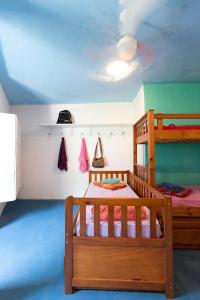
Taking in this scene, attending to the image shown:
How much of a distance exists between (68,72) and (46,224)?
2.44 m

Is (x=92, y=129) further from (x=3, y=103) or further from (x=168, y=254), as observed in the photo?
(x=168, y=254)

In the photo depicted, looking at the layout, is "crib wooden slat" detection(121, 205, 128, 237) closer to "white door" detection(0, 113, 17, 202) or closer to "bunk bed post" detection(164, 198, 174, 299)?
"bunk bed post" detection(164, 198, 174, 299)

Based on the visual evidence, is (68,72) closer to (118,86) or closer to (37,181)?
(118,86)

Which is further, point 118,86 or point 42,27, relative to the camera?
point 118,86

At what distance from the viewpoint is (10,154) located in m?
2.69

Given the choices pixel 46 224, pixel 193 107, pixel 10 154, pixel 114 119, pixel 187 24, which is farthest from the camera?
pixel 114 119

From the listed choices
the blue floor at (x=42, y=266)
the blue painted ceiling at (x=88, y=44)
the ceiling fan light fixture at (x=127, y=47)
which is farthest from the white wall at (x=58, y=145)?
the ceiling fan light fixture at (x=127, y=47)

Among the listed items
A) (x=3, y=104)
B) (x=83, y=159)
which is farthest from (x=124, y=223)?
(x=3, y=104)

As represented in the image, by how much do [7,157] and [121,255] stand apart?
2.01m

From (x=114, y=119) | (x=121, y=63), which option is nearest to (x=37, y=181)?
(x=114, y=119)

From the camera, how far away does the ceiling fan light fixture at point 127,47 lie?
2285 mm

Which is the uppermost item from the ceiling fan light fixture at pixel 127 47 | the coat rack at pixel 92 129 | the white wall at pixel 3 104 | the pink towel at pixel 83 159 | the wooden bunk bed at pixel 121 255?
the ceiling fan light fixture at pixel 127 47

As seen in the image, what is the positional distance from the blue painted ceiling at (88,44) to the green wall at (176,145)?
0.19 m

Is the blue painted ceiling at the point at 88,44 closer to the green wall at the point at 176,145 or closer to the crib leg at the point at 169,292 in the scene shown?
the green wall at the point at 176,145
